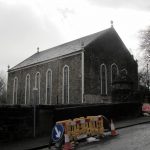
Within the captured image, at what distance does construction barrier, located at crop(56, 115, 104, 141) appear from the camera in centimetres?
1478

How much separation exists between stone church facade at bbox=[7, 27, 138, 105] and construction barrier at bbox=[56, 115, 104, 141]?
2265 cm

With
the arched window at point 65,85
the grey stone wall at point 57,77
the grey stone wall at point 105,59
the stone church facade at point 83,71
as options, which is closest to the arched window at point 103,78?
the stone church facade at point 83,71

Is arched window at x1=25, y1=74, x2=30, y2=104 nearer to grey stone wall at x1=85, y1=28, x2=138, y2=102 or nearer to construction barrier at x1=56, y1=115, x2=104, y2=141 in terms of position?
grey stone wall at x1=85, y1=28, x2=138, y2=102

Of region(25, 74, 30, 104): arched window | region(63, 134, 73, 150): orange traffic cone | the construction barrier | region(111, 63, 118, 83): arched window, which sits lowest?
region(63, 134, 73, 150): orange traffic cone

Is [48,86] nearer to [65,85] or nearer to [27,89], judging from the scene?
[65,85]

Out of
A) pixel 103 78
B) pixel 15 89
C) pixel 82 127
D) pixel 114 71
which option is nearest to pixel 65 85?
pixel 103 78

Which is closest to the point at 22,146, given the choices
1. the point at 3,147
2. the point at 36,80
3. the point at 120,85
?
the point at 3,147

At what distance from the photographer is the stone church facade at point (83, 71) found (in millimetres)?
40906

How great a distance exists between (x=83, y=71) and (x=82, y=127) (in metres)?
24.9

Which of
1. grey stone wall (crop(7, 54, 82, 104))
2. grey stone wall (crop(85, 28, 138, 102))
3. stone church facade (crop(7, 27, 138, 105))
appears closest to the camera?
stone church facade (crop(7, 27, 138, 105))

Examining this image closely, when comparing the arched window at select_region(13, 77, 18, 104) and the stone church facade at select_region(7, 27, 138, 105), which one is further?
the arched window at select_region(13, 77, 18, 104)

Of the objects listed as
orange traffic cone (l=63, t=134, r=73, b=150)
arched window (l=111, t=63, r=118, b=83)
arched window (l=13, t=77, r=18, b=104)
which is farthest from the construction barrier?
arched window (l=13, t=77, r=18, b=104)

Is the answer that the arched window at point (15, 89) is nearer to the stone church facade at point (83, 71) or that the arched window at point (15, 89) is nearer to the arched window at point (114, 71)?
the stone church facade at point (83, 71)

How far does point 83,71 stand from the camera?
40.4 metres
